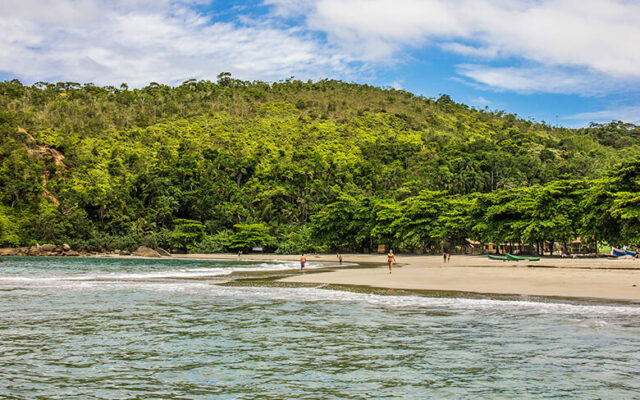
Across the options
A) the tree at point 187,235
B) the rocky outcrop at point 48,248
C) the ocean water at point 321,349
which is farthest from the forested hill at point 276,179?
the ocean water at point 321,349

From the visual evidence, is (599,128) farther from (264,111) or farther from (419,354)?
(419,354)

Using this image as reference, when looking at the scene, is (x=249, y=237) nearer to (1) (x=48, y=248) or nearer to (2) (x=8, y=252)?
(1) (x=48, y=248)

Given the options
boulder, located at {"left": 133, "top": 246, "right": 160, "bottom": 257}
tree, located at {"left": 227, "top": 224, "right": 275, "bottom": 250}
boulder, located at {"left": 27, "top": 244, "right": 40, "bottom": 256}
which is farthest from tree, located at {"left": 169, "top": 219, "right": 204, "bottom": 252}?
boulder, located at {"left": 27, "top": 244, "right": 40, "bottom": 256}

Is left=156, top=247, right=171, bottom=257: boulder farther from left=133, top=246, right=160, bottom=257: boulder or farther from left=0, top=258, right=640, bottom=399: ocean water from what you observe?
left=0, top=258, right=640, bottom=399: ocean water

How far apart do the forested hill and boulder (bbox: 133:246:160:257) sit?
2965 mm

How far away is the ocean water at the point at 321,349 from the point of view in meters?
9.02

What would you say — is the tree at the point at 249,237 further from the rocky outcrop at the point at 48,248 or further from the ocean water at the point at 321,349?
the ocean water at the point at 321,349

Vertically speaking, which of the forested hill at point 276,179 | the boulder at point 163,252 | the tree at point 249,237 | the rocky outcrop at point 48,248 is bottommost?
the boulder at point 163,252

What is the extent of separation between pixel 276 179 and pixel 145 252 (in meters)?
31.7

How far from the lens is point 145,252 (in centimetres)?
7962

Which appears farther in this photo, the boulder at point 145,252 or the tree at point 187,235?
the tree at point 187,235

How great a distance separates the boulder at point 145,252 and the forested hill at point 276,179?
2.97m

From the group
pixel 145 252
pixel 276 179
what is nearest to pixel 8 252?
pixel 145 252

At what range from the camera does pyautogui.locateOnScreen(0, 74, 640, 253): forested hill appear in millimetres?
54969
